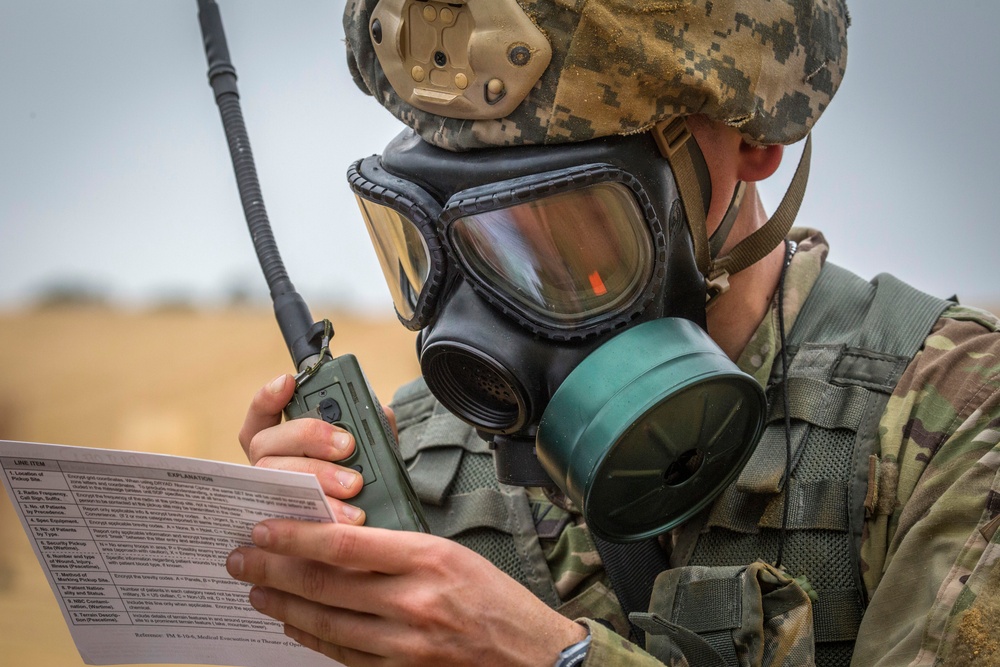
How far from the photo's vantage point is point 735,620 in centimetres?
136

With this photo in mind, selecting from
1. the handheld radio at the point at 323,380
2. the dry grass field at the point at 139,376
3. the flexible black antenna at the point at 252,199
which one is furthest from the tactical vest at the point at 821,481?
the dry grass field at the point at 139,376

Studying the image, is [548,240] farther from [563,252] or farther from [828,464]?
[828,464]

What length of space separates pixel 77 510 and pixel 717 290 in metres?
0.95

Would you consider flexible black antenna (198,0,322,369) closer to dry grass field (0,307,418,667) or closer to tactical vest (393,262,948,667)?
tactical vest (393,262,948,667)

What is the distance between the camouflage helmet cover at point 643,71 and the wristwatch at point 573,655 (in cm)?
64

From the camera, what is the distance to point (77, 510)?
1.24m

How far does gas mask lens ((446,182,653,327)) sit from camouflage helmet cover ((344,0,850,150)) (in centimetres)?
10

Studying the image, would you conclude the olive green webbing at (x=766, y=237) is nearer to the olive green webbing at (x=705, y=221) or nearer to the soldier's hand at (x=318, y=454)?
the olive green webbing at (x=705, y=221)

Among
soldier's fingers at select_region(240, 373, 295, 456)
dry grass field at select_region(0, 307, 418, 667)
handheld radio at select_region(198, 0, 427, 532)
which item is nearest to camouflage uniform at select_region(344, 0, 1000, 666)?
handheld radio at select_region(198, 0, 427, 532)

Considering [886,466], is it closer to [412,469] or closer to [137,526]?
[412,469]

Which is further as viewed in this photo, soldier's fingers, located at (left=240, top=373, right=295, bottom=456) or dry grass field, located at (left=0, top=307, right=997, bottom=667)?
dry grass field, located at (left=0, top=307, right=997, bottom=667)

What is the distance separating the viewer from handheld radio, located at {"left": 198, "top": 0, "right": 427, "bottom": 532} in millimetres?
1329

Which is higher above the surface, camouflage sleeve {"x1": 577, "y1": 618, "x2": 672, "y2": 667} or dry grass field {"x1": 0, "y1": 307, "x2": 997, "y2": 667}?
dry grass field {"x1": 0, "y1": 307, "x2": 997, "y2": 667}

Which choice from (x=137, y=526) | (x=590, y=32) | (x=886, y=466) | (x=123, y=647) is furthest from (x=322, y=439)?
(x=886, y=466)
